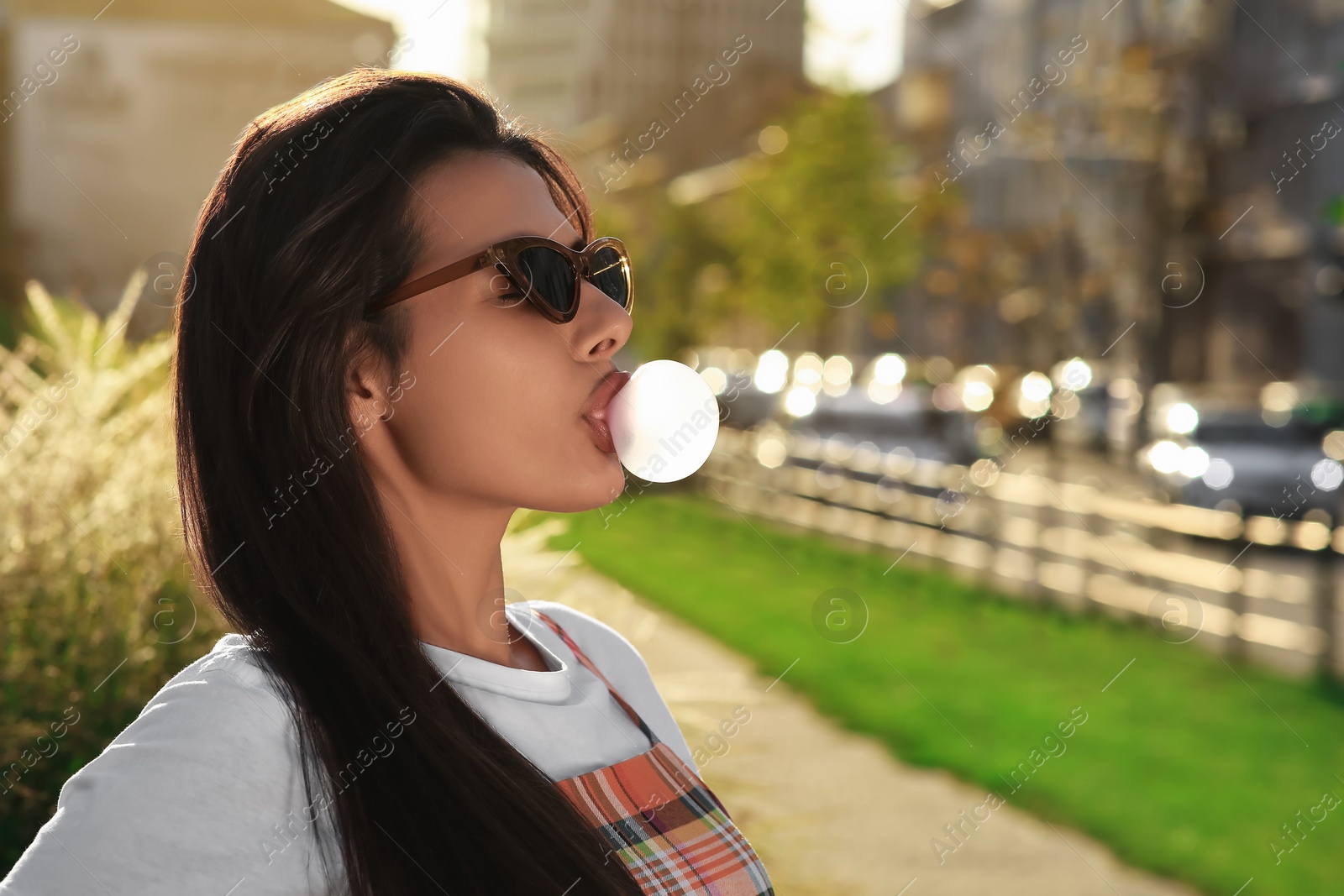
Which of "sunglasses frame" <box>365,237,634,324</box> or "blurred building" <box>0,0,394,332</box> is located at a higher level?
"sunglasses frame" <box>365,237,634,324</box>

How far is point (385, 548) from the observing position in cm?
175

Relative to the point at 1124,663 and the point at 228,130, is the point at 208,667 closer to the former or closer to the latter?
the point at 1124,663

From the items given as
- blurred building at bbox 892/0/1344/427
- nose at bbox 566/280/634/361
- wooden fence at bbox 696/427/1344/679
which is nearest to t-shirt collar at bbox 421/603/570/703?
nose at bbox 566/280/634/361

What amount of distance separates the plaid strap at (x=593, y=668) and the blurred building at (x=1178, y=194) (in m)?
22.9

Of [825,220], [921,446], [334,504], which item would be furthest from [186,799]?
[825,220]

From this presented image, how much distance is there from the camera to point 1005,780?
7.25m

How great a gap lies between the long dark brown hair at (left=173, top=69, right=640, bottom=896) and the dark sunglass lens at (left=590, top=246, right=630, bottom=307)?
1.17 ft

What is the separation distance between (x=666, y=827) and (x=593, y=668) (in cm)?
33

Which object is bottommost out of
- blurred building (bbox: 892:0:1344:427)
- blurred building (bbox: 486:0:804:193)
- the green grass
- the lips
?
blurred building (bbox: 486:0:804:193)

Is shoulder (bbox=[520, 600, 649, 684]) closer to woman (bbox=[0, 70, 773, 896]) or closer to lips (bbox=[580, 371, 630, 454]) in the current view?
woman (bbox=[0, 70, 773, 896])

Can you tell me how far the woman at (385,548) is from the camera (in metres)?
1.41

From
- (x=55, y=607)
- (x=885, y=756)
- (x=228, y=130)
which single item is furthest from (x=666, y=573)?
(x=228, y=130)

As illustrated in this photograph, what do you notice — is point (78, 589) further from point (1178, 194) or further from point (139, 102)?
point (1178, 194)

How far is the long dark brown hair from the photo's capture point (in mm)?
1545
